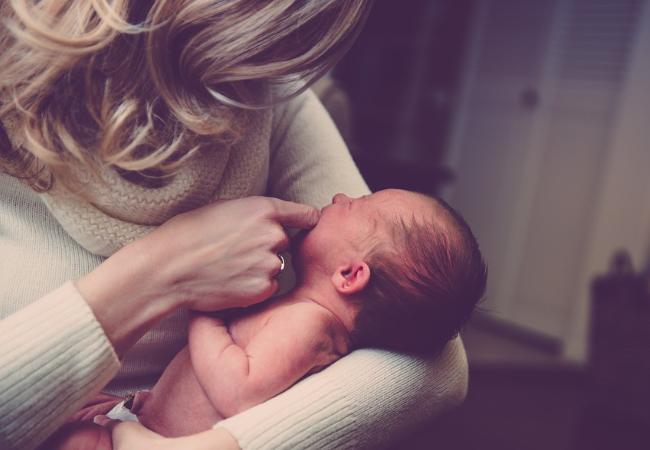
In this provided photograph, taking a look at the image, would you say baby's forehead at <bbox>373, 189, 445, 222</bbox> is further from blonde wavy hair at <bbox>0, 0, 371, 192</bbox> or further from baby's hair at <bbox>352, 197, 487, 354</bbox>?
blonde wavy hair at <bbox>0, 0, 371, 192</bbox>

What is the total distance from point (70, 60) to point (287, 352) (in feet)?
1.41

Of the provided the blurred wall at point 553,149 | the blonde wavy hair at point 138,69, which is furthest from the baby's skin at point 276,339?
the blurred wall at point 553,149

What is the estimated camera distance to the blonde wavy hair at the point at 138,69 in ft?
2.33

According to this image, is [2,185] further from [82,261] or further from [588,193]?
Result: [588,193]

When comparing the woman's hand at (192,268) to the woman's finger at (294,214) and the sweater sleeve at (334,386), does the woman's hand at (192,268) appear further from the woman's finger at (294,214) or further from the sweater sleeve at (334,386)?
the sweater sleeve at (334,386)

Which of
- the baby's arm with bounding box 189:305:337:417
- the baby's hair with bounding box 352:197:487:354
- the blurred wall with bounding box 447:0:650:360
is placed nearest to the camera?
the baby's arm with bounding box 189:305:337:417

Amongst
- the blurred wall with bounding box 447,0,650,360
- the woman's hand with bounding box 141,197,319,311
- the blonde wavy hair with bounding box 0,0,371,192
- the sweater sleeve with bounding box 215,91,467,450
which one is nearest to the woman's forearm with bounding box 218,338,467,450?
the sweater sleeve with bounding box 215,91,467,450

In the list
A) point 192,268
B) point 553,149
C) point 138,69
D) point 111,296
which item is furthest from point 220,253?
point 553,149

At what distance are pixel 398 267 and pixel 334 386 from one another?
0.67ft

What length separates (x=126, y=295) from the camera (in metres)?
0.75

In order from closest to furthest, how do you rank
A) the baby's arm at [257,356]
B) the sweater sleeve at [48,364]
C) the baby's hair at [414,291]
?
the sweater sleeve at [48,364], the baby's arm at [257,356], the baby's hair at [414,291]

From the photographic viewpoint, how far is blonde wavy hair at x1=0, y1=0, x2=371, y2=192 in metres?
0.71

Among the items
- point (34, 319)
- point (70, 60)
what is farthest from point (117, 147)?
point (34, 319)

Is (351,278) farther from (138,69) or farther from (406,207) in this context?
(138,69)
